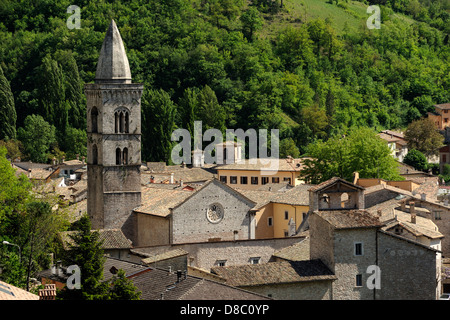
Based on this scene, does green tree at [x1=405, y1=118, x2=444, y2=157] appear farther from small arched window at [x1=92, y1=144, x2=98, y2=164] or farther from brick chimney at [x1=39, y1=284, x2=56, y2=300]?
brick chimney at [x1=39, y1=284, x2=56, y2=300]

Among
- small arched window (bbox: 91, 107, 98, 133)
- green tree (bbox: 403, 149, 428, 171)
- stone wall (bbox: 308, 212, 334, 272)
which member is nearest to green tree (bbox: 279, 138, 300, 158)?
green tree (bbox: 403, 149, 428, 171)

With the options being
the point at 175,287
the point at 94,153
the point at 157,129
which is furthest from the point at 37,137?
the point at 175,287

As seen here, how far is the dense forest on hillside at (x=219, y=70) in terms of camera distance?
10194 cm

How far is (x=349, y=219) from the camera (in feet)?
137

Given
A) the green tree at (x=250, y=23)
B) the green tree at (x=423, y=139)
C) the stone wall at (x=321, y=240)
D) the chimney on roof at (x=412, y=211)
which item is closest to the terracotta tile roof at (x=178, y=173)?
the chimney on roof at (x=412, y=211)

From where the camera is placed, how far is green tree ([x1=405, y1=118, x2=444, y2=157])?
116125 millimetres

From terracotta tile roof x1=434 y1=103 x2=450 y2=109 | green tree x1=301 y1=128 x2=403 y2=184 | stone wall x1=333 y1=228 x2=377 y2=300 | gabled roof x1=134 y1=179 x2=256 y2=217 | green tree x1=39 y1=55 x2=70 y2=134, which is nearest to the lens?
stone wall x1=333 y1=228 x2=377 y2=300

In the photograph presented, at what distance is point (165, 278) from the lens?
118ft

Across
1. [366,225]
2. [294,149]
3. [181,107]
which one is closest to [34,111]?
[181,107]

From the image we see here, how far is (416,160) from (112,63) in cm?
5537

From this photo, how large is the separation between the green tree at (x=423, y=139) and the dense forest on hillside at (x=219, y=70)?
7325mm

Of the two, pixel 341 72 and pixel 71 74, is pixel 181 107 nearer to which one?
pixel 71 74

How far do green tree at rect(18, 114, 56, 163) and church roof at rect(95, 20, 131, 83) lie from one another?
1642 inches

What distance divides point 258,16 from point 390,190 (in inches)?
3410
